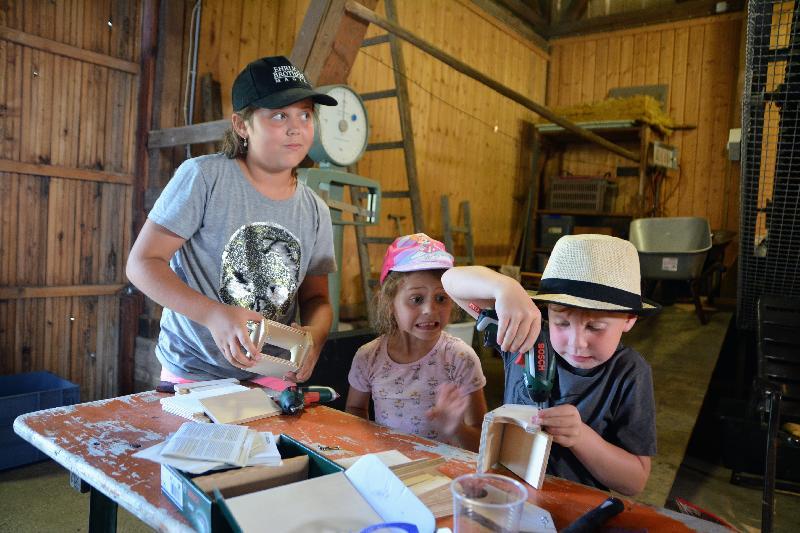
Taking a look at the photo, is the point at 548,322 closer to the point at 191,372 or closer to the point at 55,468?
the point at 191,372

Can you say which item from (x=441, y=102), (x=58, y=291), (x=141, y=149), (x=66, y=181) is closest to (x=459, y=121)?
(x=441, y=102)

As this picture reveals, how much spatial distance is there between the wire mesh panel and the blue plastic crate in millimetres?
4009

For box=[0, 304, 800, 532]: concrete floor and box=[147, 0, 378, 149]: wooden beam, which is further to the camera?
box=[147, 0, 378, 149]: wooden beam

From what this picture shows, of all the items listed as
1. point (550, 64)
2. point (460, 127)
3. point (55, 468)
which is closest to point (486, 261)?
point (460, 127)

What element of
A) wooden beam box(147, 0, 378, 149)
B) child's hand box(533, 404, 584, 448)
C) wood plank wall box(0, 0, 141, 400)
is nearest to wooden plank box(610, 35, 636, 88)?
wooden beam box(147, 0, 378, 149)

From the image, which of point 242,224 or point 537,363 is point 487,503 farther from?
point 242,224

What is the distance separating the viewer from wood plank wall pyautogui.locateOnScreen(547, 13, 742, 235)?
7.39 m

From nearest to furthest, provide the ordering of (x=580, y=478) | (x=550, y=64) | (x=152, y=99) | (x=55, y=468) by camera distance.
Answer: (x=580, y=478) < (x=55, y=468) < (x=152, y=99) < (x=550, y=64)

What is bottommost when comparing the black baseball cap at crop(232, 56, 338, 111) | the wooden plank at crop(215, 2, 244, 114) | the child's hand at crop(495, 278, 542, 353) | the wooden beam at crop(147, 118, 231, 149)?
the child's hand at crop(495, 278, 542, 353)

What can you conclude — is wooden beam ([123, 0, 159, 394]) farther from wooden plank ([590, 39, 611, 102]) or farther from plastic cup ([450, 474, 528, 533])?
wooden plank ([590, 39, 611, 102])

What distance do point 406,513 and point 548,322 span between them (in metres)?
0.63

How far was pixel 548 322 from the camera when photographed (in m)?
1.33

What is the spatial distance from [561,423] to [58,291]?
10.6 feet

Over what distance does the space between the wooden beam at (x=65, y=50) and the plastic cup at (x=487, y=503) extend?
11.3ft
